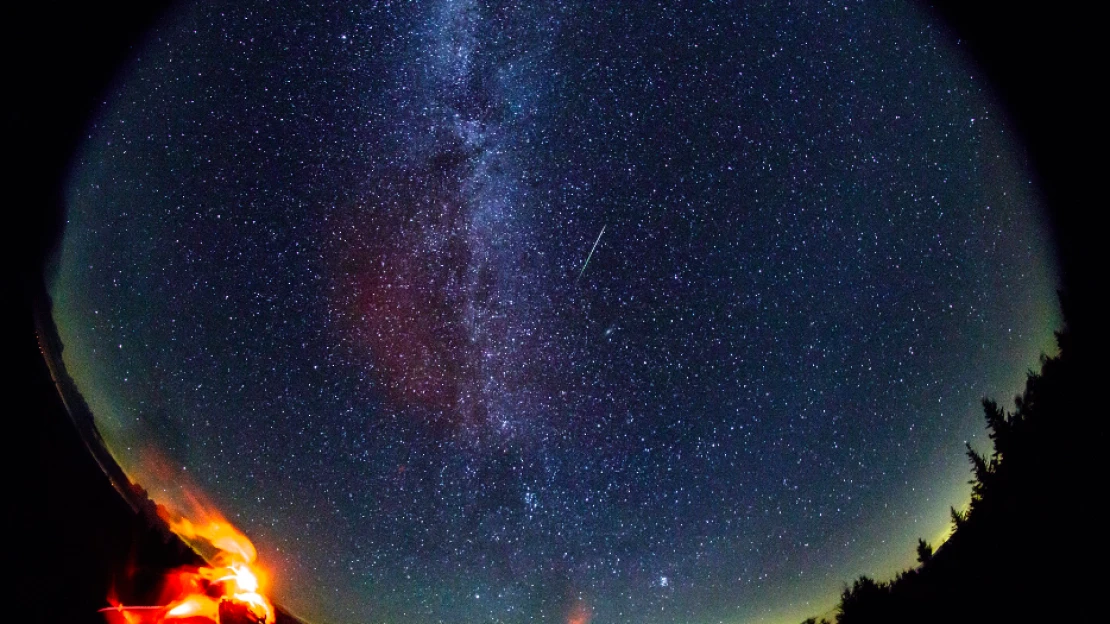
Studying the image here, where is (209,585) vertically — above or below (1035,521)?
above

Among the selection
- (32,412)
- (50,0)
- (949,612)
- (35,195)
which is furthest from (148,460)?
(949,612)

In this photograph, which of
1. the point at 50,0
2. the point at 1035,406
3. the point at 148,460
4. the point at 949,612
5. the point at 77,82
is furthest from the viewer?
the point at 148,460

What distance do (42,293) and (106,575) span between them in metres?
2.22

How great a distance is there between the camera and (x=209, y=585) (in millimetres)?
3660

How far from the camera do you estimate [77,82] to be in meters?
3.53

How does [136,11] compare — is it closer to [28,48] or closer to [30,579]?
[28,48]

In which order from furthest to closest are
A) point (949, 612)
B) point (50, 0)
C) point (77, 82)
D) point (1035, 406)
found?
point (77, 82) < point (50, 0) < point (1035, 406) < point (949, 612)

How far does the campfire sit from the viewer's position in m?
3.34

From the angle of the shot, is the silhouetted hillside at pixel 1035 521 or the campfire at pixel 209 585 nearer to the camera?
the silhouetted hillside at pixel 1035 521

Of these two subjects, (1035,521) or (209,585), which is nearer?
(1035,521)

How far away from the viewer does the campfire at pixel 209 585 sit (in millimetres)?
3344

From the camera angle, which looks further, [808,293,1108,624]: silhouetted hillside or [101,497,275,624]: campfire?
[101,497,275,624]: campfire

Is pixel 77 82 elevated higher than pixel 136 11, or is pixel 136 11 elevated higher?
pixel 136 11

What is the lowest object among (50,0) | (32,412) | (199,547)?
(199,547)
